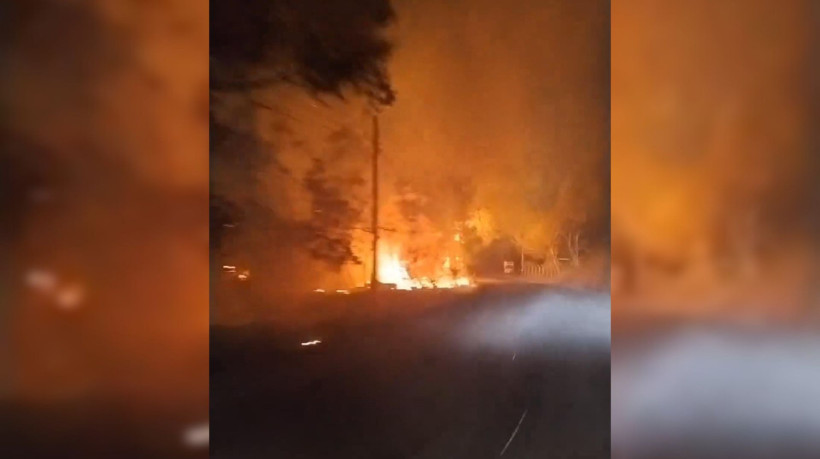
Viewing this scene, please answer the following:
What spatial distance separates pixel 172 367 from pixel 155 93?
61cm

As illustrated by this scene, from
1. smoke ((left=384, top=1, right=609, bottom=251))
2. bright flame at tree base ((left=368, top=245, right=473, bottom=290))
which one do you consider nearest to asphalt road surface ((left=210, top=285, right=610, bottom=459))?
bright flame at tree base ((left=368, top=245, right=473, bottom=290))

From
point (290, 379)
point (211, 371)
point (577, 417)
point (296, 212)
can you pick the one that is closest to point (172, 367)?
point (211, 371)

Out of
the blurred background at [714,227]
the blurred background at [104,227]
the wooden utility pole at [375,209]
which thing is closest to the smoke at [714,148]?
the blurred background at [714,227]

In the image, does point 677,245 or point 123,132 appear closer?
point 123,132

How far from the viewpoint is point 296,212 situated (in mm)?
1042

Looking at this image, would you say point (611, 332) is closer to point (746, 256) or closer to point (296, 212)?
point (746, 256)

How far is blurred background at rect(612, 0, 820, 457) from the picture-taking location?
3.88ft

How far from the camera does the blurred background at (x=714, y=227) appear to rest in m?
1.18

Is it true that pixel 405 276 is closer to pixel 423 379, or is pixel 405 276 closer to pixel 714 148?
pixel 423 379

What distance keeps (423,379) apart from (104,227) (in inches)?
31.3

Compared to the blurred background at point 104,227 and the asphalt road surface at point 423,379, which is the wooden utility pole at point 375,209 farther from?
the blurred background at point 104,227

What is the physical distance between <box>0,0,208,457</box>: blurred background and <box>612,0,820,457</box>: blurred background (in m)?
1.02

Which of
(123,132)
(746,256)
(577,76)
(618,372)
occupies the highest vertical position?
(577,76)

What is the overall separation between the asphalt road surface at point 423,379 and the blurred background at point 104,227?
0.39 ft
